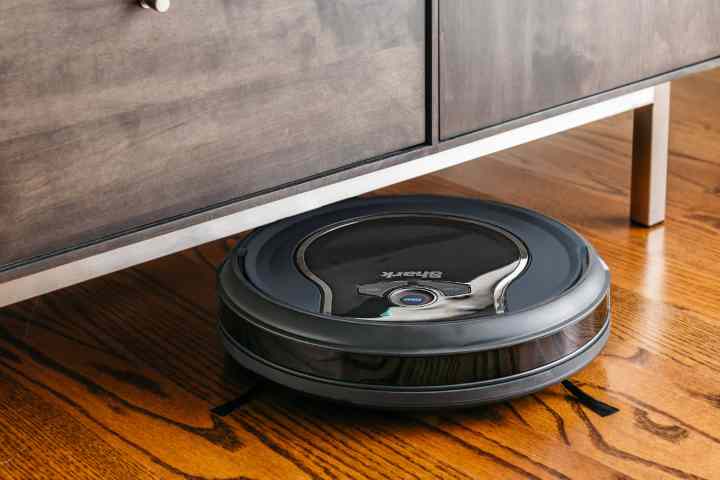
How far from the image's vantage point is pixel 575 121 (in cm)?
102

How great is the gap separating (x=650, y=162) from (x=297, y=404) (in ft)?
1.75

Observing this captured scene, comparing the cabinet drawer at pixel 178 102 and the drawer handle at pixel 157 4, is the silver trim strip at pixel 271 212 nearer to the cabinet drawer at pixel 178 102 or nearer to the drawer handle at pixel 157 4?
the cabinet drawer at pixel 178 102

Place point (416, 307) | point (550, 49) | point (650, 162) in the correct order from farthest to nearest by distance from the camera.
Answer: point (650, 162) < point (550, 49) < point (416, 307)

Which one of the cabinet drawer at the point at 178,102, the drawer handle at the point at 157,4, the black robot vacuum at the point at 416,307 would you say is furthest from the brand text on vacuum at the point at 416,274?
the drawer handle at the point at 157,4

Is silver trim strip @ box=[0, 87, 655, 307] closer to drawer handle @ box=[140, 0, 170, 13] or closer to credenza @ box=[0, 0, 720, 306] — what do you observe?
credenza @ box=[0, 0, 720, 306]

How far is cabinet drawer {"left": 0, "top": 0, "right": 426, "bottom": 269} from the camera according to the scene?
666 mm

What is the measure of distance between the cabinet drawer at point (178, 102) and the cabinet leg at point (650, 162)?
38 cm

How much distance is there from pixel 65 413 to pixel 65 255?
0.57 feet

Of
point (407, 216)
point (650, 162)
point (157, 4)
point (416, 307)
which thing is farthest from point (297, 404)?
point (650, 162)

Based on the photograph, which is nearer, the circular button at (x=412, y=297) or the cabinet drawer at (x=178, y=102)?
the cabinet drawer at (x=178, y=102)

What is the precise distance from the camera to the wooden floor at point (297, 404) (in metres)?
0.75

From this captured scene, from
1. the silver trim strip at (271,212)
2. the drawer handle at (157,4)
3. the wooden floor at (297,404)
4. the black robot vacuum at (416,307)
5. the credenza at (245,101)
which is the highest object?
the drawer handle at (157,4)

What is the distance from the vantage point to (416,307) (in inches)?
31.6

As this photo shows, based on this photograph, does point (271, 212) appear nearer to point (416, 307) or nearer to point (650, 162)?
point (416, 307)
